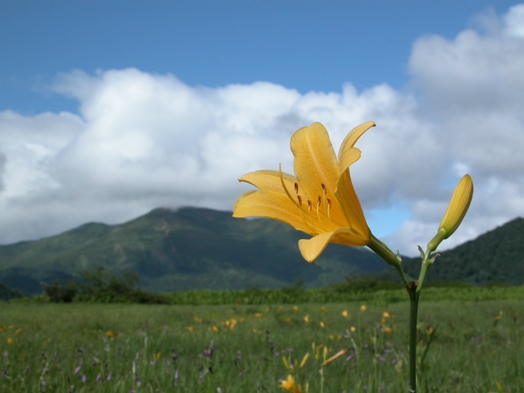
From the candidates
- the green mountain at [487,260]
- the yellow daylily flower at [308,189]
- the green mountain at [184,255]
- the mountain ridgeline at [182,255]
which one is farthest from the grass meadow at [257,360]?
the green mountain at [184,255]

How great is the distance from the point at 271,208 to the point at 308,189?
0.35 ft

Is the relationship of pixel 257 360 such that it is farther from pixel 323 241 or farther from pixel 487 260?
pixel 487 260

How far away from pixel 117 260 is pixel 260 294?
110032 mm

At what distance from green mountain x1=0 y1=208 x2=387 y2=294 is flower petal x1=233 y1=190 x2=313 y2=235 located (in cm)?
10988

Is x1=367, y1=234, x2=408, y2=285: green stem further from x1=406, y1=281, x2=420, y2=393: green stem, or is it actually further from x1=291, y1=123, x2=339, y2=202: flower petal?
x1=291, y1=123, x2=339, y2=202: flower petal

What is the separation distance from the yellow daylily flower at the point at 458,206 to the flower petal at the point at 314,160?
0.27m

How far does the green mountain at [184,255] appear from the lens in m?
119

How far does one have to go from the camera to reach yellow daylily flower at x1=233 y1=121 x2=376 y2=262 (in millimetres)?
1101

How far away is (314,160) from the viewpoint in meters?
1.17

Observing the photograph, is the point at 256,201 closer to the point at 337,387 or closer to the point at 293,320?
the point at 337,387

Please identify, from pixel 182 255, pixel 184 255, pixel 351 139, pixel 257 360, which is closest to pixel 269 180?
pixel 351 139

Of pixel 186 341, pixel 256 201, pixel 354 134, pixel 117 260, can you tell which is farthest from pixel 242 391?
pixel 117 260

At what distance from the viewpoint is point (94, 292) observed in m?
13.9

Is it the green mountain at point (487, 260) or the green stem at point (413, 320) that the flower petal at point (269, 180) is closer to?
the green stem at point (413, 320)
